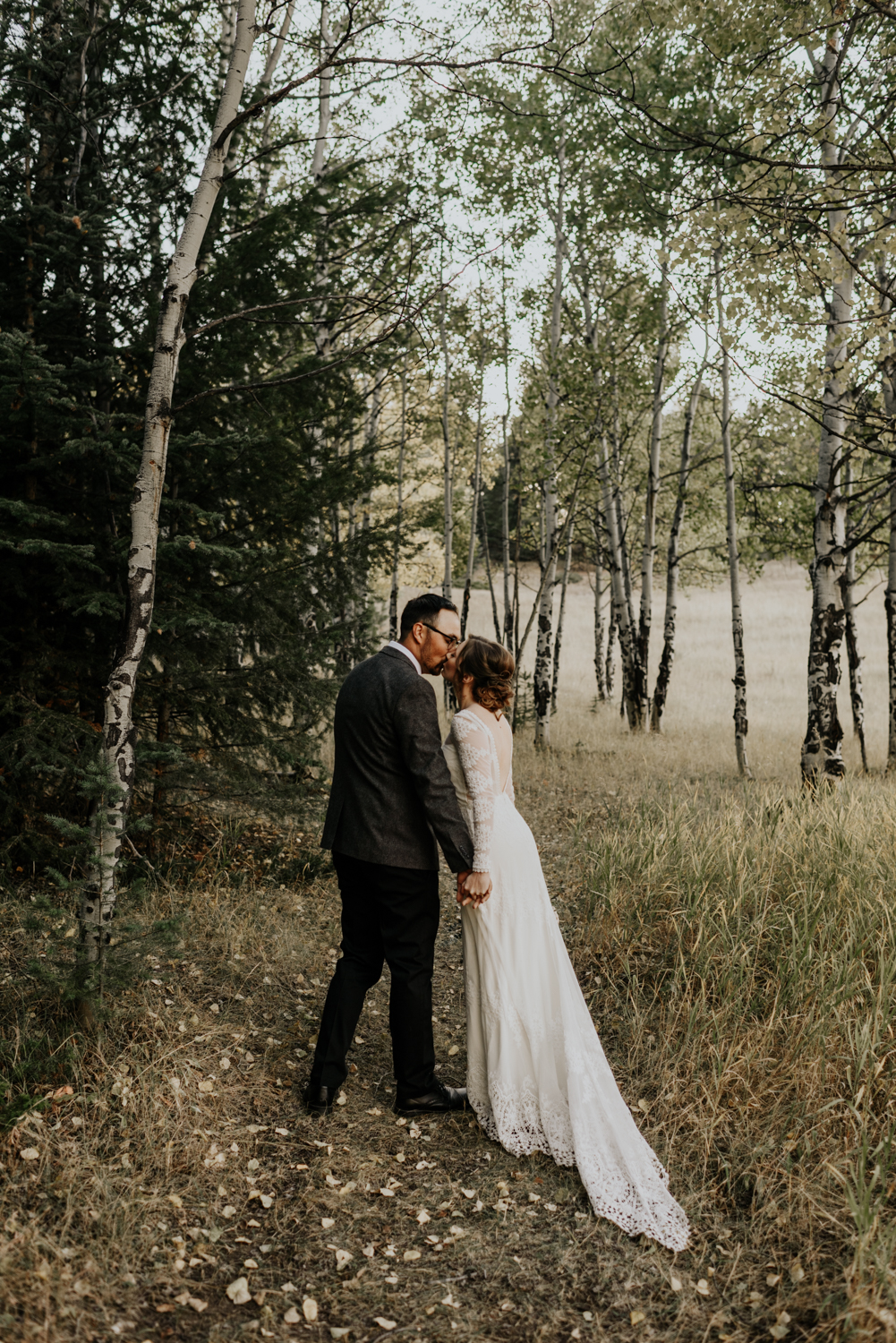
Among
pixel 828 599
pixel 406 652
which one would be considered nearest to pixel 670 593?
pixel 828 599

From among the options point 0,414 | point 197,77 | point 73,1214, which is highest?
point 197,77

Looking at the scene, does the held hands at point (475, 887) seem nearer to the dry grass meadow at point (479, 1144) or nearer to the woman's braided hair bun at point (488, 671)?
the woman's braided hair bun at point (488, 671)

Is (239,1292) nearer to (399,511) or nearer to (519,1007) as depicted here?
(519,1007)

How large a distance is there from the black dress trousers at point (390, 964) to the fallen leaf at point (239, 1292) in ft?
3.34

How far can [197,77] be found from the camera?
5.48 metres

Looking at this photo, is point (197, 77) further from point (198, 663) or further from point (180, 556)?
point (198, 663)

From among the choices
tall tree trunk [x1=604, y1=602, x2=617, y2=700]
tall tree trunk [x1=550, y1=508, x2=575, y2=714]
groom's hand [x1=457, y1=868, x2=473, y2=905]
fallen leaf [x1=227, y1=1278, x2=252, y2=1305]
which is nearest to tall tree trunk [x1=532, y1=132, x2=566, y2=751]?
tall tree trunk [x1=550, y1=508, x2=575, y2=714]

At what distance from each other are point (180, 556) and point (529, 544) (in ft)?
42.4

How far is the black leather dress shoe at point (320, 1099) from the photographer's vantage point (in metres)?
3.70

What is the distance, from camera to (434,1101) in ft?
12.4

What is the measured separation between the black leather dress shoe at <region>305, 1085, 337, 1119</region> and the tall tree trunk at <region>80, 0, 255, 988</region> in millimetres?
1153

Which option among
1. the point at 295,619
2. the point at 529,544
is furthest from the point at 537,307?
the point at 295,619

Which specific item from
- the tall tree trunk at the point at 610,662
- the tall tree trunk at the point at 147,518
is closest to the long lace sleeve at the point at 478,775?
the tall tree trunk at the point at 147,518

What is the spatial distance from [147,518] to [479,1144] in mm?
3221
